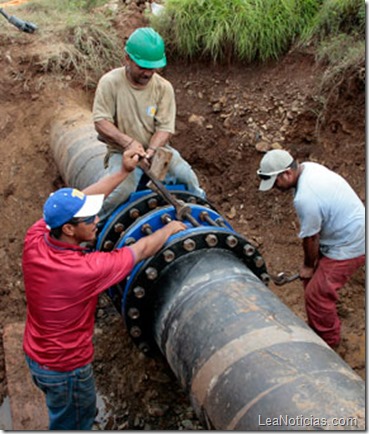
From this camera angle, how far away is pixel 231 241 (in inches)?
121

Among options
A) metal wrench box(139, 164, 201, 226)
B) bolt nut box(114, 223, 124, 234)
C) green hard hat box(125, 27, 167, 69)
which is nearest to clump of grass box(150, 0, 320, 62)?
green hard hat box(125, 27, 167, 69)

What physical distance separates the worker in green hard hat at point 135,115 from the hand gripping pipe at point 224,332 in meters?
0.20

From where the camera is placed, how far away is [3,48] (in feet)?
22.4

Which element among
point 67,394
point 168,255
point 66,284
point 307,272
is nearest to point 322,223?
point 307,272

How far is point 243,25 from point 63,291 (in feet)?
14.2

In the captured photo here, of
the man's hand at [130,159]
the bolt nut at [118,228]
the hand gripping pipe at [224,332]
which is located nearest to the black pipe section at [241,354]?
the hand gripping pipe at [224,332]

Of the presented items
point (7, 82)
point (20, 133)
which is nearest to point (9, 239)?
point (20, 133)

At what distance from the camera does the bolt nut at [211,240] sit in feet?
9.82

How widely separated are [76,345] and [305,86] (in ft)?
13.4

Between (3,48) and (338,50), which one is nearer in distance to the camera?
(338,50)

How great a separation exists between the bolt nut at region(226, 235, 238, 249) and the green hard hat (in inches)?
51.6

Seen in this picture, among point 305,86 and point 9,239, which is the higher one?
point 305,86

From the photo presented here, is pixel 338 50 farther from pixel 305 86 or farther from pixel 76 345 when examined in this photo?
pixel 76 345

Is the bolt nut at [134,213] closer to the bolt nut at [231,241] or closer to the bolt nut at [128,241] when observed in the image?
the bolt nut at [128,241]
